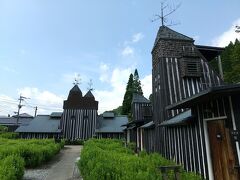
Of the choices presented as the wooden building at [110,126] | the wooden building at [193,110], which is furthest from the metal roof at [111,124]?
the wooden building at [193,110]

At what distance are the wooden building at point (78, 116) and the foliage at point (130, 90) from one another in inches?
338

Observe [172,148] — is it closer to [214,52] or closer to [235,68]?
[214,52]

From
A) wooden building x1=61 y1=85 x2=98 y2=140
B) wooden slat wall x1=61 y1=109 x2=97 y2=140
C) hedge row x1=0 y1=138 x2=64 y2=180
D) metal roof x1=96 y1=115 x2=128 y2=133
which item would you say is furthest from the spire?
hedge row x1=0 y1=138 x2=64 y2=180

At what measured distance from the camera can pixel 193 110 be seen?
7.32 m

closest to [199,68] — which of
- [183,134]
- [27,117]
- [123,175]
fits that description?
[183,134]

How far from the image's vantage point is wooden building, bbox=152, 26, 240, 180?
5.49 metres

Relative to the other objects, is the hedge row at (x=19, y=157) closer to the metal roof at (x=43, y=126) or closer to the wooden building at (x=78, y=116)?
the wooden building at (x=78, y=116)

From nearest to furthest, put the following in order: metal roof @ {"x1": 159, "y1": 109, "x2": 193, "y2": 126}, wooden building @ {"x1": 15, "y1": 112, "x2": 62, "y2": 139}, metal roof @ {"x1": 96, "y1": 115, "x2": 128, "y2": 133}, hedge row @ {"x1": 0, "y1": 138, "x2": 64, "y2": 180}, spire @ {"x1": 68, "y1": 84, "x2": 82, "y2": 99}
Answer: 1. hedge row @ {"x1": 0, "y1": 138, "x2": 64, "y2": 180}
2. metal roof @ {"x1": 159, "y1": 109, "x2": 193, "y2": 126}
3. wooden building @ {"x1": 15, "y1": 112, "x2": 62, "y2": 139}
4. metal roof @ {"x1": 96, "y1": 115, "x2": 128, "y2": 133}
5. spire @ {"x1": 68, "y1": 84, "x2": 82, "y2": 99}

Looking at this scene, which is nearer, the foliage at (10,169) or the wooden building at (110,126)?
the foliage at (10,169)

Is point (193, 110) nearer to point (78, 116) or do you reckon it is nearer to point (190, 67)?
point (190, 67)

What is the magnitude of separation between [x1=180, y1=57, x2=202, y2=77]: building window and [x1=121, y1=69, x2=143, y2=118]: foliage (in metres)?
29.1

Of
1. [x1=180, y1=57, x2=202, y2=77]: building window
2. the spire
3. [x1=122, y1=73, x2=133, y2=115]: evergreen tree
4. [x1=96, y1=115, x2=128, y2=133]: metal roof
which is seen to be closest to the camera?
[x1=180, y1=57, x2=202, y2=77]: building window

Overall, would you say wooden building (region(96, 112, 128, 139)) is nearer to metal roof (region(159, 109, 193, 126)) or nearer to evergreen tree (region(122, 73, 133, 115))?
evergreen tree (region(122, 73, 133, 115))

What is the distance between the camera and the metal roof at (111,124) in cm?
3275
